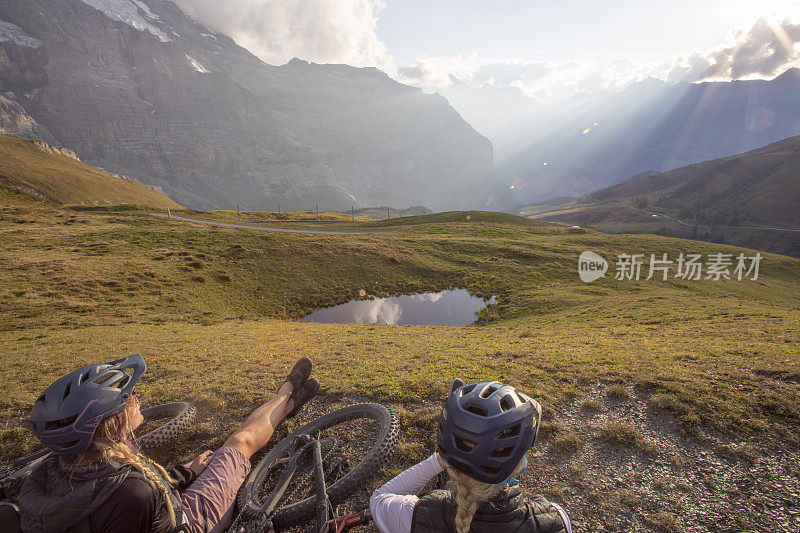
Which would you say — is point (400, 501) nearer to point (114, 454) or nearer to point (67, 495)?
point (114, 454)

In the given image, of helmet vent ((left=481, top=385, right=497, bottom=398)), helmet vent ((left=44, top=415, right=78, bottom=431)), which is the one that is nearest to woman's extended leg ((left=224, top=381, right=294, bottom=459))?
helmet vent ((left=44, top=415, right=78, bottom=431))

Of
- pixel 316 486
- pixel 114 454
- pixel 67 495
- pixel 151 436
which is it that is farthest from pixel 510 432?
pixel 151 436

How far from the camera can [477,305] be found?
3522 centimetres

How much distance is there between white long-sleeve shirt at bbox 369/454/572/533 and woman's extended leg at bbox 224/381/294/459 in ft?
13.2

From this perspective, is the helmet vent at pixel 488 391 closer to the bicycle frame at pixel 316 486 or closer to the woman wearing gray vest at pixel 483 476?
the woman wearing gray vest at pixel 483 476

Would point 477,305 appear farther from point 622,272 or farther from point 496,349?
point 622,272

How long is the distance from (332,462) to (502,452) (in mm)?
4757

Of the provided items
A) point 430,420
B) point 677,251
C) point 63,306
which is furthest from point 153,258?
point 677,251

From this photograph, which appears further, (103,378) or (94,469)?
(103,378)

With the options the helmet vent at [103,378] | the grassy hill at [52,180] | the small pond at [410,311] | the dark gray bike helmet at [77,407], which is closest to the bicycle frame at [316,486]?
the dark gray bike helmet at [77,407]

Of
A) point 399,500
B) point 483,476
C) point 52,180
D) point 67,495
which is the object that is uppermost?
point 52,180

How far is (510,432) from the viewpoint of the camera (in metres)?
4.01

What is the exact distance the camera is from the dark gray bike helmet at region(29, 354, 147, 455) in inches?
156

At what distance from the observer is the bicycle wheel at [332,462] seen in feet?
20.2
